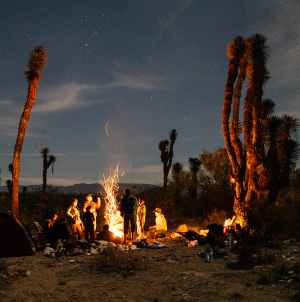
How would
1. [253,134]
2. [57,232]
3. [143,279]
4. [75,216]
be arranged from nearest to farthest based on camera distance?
[143,279], [57,232], [75,216], [253,134]

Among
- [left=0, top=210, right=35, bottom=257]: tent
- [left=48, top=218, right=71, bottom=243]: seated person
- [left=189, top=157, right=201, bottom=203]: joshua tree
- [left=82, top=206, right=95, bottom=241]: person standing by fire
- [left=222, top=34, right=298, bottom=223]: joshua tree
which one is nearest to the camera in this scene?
[left=0, top=210, right=35, bottom=257]: tent

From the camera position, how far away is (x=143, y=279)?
755 cm

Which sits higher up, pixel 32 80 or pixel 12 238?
pixel 32 80

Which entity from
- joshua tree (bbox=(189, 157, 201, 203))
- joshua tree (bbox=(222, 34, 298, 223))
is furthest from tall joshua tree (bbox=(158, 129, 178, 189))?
joshua tree (bbox=(222, 34, 298, 223))

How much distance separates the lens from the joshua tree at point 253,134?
586 inches

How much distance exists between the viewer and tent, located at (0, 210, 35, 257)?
33.9 ft

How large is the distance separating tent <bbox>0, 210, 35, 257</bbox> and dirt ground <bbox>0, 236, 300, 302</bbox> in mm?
442

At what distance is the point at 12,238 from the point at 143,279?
15.9 feet

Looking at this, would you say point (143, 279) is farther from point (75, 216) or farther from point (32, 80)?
point (32, 80)

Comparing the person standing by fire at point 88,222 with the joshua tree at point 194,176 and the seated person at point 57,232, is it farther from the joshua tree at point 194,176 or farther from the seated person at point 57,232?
the joshua tree at point 194,176

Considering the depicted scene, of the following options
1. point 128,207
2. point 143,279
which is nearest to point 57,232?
point 128,207

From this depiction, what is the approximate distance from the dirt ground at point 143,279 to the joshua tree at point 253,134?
5088 millimetres

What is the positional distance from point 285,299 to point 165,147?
1131 inches

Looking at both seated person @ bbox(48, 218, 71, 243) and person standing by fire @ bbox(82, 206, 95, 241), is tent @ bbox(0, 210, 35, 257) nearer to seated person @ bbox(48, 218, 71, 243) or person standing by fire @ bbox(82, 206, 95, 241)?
seated person @ bbox(48, 218, 71, 243)
